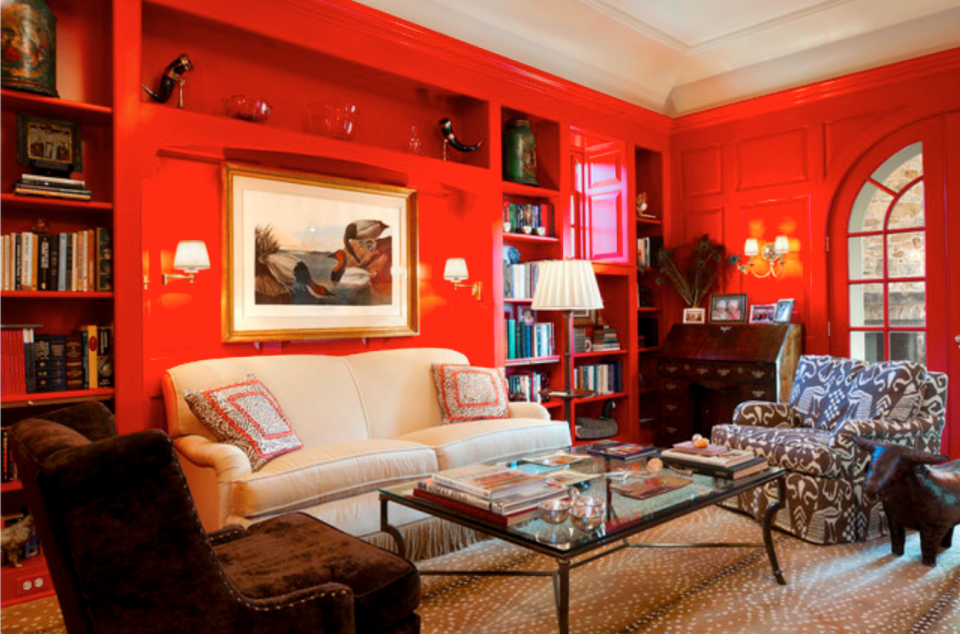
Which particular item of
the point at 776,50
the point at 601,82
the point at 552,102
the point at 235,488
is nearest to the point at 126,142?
the point at 235,488

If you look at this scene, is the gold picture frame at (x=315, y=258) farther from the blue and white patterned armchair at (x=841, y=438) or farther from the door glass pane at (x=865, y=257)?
the door glass pane at (x=865, y=257)

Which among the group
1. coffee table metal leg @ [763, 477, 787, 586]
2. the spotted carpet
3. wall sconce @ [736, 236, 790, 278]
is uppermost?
wall sconce @ [736, 236, 790, 278]

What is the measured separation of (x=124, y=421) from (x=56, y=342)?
433 millimetres

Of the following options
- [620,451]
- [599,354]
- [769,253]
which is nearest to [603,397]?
[599,354]

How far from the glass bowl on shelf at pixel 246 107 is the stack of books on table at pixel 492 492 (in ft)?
6.95

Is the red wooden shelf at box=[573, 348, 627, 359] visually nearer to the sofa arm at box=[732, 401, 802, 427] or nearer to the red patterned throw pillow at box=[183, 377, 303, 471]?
the sofa arm at box=[732, 401, 802, 427]

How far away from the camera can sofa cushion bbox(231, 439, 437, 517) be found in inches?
99.3

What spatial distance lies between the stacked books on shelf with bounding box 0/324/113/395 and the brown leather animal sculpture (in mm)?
3350

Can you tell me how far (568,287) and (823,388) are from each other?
154 cm

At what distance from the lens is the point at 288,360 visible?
3443 mm

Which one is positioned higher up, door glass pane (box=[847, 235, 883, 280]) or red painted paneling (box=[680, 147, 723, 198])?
red painted paneling (box=[680, 147, 723, 198])

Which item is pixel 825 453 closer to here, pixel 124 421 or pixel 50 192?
pixel 124 421

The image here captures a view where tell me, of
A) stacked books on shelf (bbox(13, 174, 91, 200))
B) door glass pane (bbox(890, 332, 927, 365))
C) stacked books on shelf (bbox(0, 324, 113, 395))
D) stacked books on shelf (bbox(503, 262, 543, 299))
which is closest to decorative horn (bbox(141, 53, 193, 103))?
stacked books on shelf (bbox(13, 174, 91, 200))

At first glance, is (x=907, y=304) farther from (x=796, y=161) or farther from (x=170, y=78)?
(x=170, y=78)
